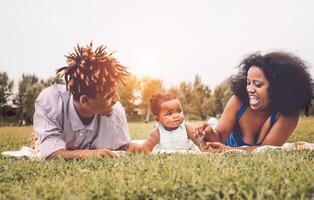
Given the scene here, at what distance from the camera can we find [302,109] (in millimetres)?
4508

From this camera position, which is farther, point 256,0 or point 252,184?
point 256,0

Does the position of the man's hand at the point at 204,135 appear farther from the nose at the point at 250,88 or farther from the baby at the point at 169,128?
the nose at the point at 250,88

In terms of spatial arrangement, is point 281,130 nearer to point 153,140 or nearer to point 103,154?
point 153,140

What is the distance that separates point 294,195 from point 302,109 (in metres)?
2.24

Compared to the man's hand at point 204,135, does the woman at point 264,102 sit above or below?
above

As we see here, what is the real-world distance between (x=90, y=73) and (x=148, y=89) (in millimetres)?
642

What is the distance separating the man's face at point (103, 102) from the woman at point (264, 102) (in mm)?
829

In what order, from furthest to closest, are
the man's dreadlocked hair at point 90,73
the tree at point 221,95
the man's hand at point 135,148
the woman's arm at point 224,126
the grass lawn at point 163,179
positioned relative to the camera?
the tree at point 221,95 → the woman's arm at point 224,126 → the man's hand at point 135,148 → the man's dreadlocked hair at point 90,73 → the grass lawn at point 163,179

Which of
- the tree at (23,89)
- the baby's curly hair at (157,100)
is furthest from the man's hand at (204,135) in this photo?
the tree at (23,89)

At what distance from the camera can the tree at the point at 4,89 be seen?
4.76 metres

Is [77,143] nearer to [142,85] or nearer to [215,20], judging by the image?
[142,85]

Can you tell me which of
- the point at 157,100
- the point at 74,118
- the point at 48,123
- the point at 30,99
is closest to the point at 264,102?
the point at 157,100

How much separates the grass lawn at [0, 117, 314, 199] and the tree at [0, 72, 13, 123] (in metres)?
1.15

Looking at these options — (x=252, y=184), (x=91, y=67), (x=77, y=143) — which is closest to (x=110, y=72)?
(x=91, y=67)
